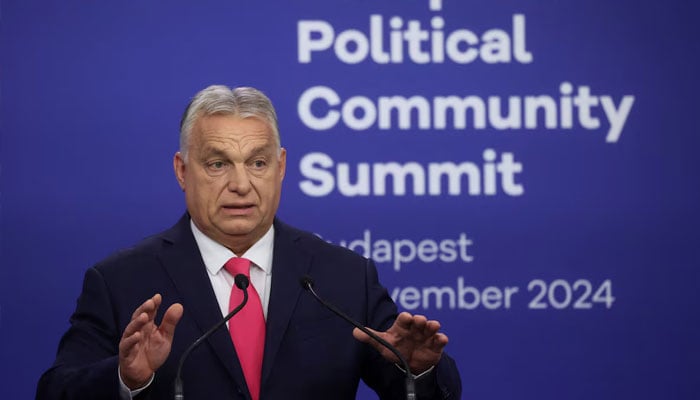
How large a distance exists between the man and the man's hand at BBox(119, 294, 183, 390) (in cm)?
20

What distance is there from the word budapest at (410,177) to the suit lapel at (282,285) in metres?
1.25

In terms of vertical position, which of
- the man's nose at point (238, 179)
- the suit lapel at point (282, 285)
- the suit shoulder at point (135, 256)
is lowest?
the suit lapel at point (282, 285)

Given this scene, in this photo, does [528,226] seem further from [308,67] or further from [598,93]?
[308,67]

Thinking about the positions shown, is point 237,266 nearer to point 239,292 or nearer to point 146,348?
point 239,292

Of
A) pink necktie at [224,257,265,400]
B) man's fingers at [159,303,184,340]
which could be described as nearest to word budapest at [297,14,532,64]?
pink necktie at [224,257,265,400]

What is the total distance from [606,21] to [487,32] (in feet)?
1.41

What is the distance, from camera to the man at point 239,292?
2.17 meters

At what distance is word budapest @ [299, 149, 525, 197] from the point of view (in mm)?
3695

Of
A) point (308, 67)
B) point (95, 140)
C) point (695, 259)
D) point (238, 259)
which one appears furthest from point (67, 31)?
point (695, 259)

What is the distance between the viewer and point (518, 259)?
12.3 ft

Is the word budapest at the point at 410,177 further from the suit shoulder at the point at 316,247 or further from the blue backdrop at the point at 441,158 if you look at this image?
the suit shoulder at the point at 316,247

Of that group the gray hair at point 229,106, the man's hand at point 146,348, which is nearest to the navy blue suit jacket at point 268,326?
the man's hand at point 146,348

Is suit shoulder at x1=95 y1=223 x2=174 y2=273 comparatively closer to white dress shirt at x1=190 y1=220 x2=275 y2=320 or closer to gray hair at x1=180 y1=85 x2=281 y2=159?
white dress shirt at x1=190 y1=220 x2=275 y2=320

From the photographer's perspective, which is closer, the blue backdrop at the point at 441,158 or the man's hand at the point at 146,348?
the man's hand at the point at 146,348
